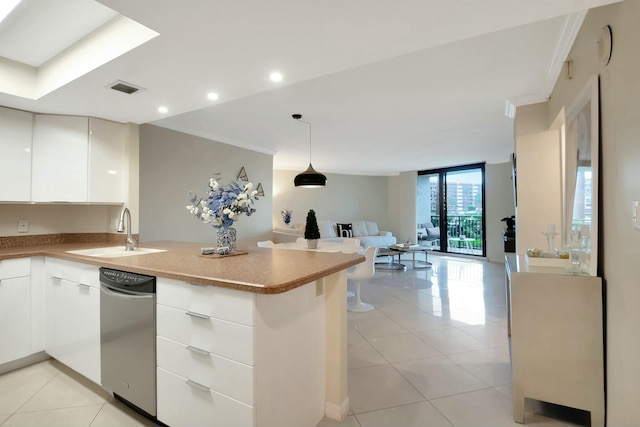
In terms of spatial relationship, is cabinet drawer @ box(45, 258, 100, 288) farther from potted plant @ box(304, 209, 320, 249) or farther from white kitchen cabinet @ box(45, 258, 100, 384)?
potted plant @ box(304, 209, 320, 249)

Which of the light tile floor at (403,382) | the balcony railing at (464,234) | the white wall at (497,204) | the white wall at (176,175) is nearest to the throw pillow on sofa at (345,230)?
the balcony railing at (464,234)

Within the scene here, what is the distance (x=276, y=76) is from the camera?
1.99 metres

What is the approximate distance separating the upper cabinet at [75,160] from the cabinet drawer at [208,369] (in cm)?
197

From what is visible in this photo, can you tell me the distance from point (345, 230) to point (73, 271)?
Result: 648 centimetres

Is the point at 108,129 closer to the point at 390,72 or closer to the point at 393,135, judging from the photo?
the point at 390,72

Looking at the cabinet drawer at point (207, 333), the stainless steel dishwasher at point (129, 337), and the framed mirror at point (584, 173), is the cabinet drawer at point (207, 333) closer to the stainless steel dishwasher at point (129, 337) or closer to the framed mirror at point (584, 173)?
the stainless steel dishwasher at point (129, 337)

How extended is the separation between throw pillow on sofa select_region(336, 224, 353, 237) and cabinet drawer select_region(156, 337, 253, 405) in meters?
6.68

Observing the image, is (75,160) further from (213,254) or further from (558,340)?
(558,340)

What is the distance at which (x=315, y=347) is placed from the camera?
64.0 inches

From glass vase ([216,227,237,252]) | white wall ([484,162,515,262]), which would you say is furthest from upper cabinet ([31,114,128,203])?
white wall ([484,162,515,262])

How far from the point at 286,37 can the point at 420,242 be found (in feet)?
26.1

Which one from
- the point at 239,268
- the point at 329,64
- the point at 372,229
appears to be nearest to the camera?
the point at 239,268

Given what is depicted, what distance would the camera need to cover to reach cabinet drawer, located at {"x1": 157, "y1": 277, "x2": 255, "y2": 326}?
1233 millimetres

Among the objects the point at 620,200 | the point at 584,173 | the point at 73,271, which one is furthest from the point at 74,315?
the point at 584,173
